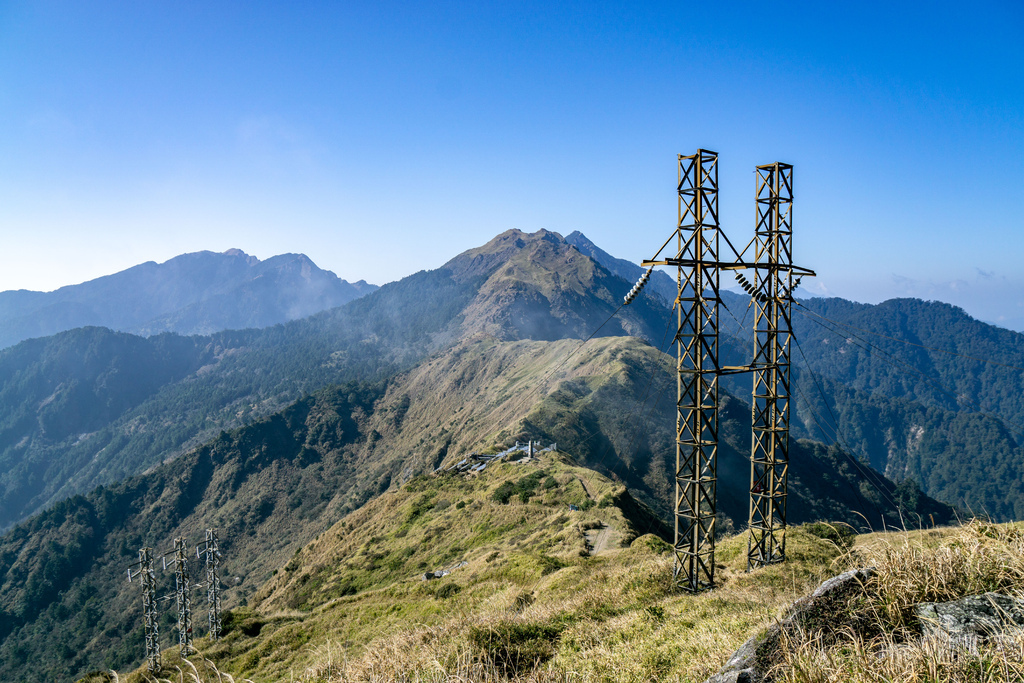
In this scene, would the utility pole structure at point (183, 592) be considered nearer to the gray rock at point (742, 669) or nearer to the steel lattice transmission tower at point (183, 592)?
the steel lattice transmission tower at point (183, 592)

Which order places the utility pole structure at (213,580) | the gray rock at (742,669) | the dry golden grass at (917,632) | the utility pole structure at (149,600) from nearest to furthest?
1. the dry golden grass at (917,632)
2. the gray rock at (742,669)
3. the utility pole structure at (149,600)
4. the utility pole structure at (213,580)

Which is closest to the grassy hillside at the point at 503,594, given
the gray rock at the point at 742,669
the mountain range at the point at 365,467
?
the gray rock at the point at 742,669

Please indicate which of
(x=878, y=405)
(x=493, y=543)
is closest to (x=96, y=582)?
(x=493, y=543)

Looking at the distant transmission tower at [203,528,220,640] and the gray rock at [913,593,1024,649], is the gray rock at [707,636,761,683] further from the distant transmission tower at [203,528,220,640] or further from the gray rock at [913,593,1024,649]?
the distant transmission tower at [203,528,220,640]

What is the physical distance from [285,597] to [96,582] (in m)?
74.1

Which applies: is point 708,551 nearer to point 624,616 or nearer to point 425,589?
point 624,616

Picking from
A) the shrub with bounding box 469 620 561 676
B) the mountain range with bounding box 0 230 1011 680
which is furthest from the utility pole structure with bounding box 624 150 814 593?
the mountain range with bounding box 0 230 1011 680

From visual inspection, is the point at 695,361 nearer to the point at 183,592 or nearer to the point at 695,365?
the point at 695,365

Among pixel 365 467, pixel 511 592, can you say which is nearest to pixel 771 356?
pixel 511 592

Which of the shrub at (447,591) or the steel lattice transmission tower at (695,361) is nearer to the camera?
the steel lattice transmission tower at (695,361)

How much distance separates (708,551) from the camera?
13828 millimetres

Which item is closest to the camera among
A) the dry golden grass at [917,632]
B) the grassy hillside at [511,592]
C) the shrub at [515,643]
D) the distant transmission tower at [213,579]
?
the dry golden grass at [917,632]

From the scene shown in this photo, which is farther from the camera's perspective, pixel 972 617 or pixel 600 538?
pixel 600 538

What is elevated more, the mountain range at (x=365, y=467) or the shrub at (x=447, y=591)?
the shrub at (x=447, y=591)
